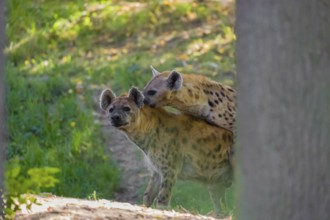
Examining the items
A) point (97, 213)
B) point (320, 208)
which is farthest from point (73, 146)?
point (320, 208)

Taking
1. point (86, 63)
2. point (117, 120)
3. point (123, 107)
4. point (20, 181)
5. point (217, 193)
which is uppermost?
point (86, 63)

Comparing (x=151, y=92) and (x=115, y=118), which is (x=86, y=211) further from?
(x=151, y=92)

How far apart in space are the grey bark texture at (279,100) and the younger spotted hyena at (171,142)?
3772 millimetres

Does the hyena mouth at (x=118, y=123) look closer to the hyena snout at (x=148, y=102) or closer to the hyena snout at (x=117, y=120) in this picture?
the hyena snout at (x=117, y=120)

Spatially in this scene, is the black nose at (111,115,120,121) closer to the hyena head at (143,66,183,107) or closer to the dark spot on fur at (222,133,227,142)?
the hyena head at (143,66,183,107)

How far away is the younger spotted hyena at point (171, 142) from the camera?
9.40 m

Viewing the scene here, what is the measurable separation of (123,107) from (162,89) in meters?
0.49

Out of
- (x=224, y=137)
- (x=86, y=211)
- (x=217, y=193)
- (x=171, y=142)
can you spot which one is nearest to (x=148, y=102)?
(x=171, y=142)

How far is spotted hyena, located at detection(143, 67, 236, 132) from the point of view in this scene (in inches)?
382

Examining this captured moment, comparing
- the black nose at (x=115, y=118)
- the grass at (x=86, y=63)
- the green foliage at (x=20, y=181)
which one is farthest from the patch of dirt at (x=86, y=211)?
the grass at (x=86, y=63)

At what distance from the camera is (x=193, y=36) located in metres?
15.2

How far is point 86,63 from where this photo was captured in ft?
48.3

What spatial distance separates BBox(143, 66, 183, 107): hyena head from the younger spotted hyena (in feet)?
0.25

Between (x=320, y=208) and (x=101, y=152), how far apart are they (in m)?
7.18
